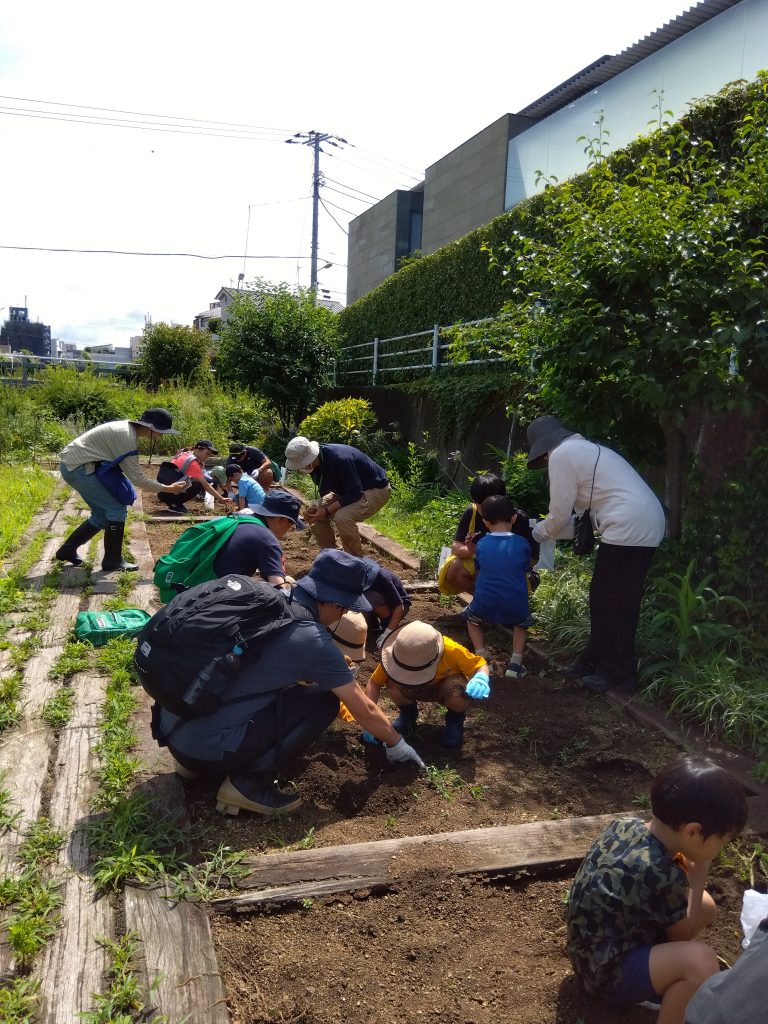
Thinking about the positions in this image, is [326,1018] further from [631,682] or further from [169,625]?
[631,682]

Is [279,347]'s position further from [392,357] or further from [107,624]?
[107,624]

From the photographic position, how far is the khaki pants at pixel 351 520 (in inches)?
261

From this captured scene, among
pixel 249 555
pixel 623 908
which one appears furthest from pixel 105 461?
pixel 623 908

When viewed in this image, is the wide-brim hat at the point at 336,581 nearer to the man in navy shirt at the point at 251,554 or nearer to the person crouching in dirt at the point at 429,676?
the person crouching in dirt at the point at 429,676

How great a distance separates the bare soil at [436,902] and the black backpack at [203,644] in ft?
1.74

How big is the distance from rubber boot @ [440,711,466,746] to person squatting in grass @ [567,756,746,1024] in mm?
1581

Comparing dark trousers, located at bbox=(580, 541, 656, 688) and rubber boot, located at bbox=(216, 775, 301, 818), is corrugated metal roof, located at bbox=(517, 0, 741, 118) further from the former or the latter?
rubber boot, located at bbox=(216, 775, 301, 818)

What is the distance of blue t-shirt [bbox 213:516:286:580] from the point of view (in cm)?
404

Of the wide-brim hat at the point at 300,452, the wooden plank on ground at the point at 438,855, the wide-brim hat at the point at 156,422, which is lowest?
the wooden plank on ground at the point at 438,855

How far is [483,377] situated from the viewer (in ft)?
30.9

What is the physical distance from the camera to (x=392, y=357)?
1406 centimetres

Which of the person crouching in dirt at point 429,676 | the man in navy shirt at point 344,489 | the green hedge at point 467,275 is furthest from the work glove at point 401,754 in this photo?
the green hedge at point 467,275

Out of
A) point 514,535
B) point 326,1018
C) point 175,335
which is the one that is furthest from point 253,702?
point 175,335

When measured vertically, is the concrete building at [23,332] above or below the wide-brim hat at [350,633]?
above
